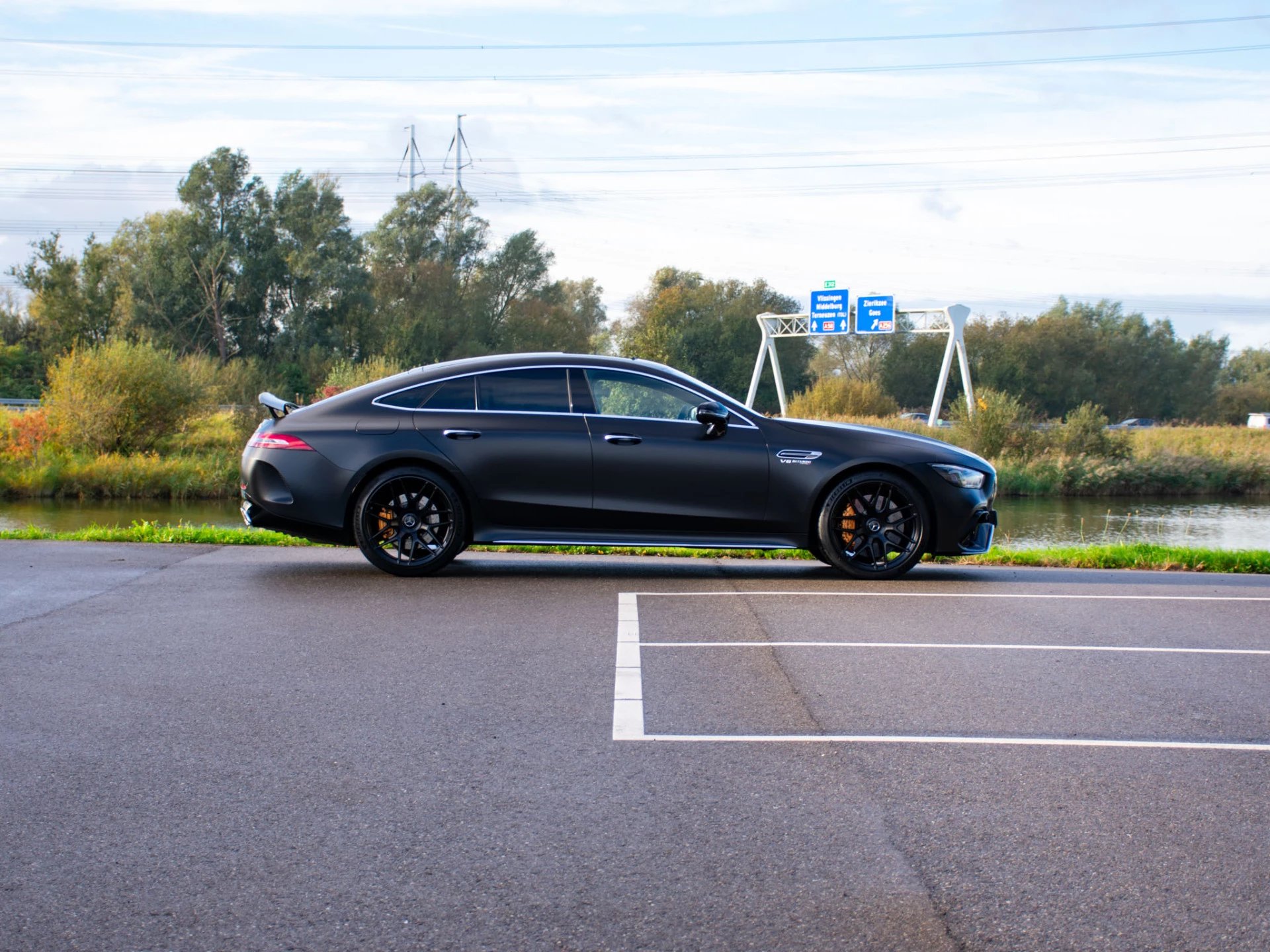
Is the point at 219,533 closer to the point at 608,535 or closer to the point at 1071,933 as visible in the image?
the point at 608,535

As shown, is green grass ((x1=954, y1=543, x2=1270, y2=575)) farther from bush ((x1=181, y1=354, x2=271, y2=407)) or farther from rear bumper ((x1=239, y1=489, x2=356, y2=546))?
bush ((x1=181, y1=354, x2=271, y2=407))

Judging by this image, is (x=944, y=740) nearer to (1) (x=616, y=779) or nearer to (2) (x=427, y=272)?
(1) (x=616, y=779)

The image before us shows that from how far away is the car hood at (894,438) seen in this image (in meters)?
9.45

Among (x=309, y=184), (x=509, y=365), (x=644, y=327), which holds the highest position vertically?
(x=309, y=184)

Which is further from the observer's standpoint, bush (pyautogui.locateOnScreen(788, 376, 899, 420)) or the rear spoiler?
bush (pyautogui.locateOnScreen(788, 376, 899, 420))

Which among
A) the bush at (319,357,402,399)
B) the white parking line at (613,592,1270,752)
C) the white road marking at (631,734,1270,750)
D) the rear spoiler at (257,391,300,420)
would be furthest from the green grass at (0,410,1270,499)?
the white road marking at (631,734,1270,750)

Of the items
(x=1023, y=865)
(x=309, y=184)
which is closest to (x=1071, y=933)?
(x=1023, y=865)

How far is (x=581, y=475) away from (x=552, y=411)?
54cm

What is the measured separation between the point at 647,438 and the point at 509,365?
1181 millimetres

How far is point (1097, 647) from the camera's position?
7020 millimetres

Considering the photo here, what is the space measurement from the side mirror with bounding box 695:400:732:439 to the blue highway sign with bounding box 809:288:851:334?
3702 centimetres

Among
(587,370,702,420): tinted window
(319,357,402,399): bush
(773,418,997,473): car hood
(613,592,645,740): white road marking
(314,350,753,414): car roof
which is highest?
(319,357,402,399): bush

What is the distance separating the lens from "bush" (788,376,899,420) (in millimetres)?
49562

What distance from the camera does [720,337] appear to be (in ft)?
273
